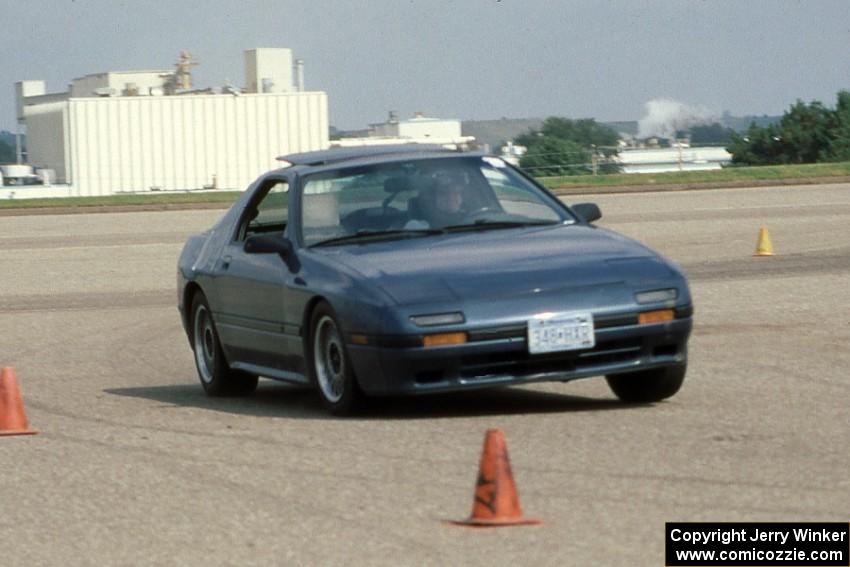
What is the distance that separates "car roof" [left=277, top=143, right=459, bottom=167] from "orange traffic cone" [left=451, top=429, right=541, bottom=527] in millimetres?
4760

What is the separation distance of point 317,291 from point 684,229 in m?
19.9

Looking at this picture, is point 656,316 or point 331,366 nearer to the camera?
point 656,316

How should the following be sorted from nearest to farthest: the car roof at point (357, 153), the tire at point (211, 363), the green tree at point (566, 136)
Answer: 1. the car roof at point (357, 153)
2. the tire at point (211, 363)
3. the green tree at point (566, 136)

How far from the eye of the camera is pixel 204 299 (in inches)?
469

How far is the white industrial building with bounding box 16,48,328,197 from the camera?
390ft

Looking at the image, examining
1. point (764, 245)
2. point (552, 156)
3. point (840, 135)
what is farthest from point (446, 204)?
point (552, 156)

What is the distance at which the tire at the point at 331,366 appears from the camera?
978 cm

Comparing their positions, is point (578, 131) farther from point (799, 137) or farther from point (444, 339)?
point (444, 339)

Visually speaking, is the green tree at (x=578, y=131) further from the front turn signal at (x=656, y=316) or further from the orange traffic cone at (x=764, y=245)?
the front turn signal at (x=656, y=316)

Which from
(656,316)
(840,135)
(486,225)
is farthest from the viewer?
(840,135)

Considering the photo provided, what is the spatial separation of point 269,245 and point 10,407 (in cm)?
168

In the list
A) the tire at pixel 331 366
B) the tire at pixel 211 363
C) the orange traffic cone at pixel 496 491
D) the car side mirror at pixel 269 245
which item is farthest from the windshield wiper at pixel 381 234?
A: the orange traffic cone at pixel 496 491

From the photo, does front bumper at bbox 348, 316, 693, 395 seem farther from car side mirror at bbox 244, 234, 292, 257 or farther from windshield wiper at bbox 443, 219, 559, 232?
windshield wiper at bbox 443, 219, 559, 232

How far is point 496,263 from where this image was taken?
31.9ft
